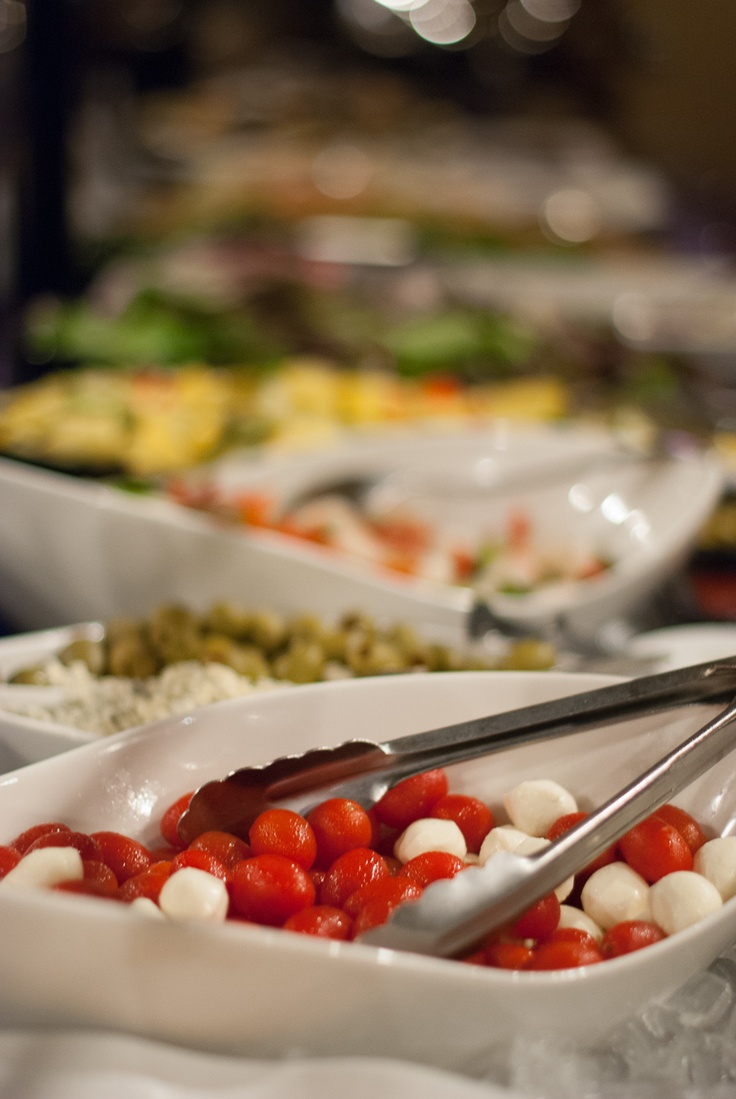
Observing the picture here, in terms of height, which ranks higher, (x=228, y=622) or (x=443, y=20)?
(x=443, y=20)

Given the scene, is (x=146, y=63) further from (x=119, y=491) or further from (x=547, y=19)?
(x=119, y=491)

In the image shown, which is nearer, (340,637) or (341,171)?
(340,637)

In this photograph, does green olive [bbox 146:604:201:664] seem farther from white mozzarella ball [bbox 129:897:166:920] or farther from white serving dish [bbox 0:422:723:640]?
white mozzarella ball [bbox 129:897:166:920]

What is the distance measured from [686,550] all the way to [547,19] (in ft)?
11.4

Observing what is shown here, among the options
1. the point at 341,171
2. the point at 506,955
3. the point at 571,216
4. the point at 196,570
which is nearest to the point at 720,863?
the point at 506,955

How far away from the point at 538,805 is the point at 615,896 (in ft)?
0.24

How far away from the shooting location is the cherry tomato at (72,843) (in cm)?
55

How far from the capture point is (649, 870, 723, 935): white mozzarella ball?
20.3 inches

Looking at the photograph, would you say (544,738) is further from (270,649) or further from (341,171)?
(341,171)

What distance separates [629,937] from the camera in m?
0.51

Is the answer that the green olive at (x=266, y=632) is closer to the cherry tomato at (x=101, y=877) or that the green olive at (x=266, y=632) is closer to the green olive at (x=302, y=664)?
the green olive at (x=302, y=664)

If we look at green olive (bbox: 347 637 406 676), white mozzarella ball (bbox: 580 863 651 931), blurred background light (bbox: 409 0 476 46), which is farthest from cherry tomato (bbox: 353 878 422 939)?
blurred background light (bbox: 409 0 476 46)

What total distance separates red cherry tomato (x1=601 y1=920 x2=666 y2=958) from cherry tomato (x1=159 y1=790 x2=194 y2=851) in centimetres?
25

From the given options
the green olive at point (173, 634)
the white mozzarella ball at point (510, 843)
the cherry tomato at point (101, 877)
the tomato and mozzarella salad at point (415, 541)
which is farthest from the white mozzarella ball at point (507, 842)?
the tomato and mozzarella salad at point (415, 541)
